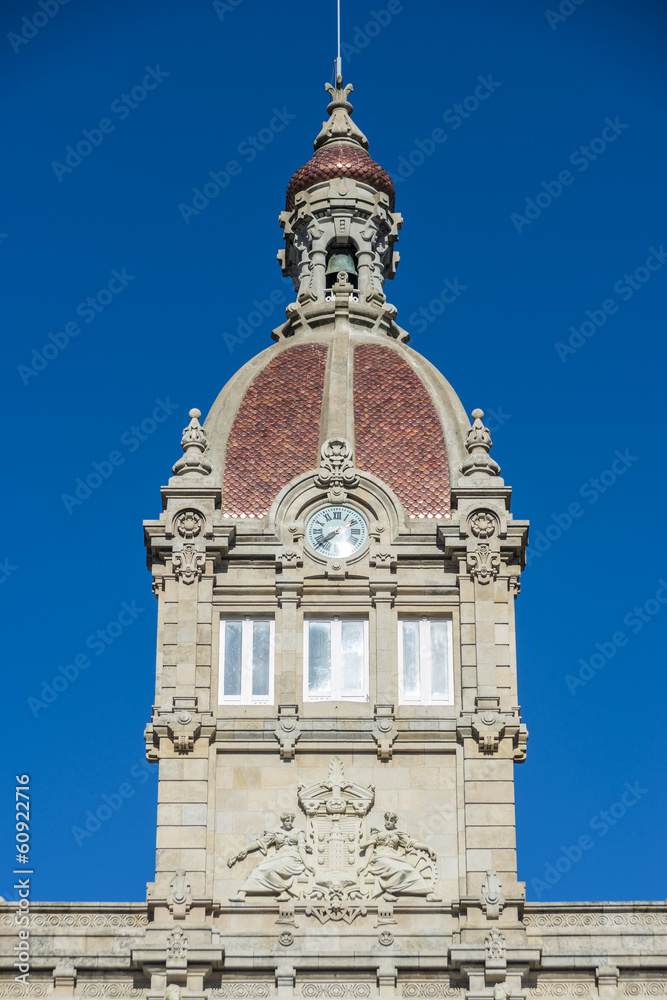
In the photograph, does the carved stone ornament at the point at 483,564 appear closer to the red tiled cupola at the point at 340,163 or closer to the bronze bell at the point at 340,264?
the bronze bell at the point at 340,264

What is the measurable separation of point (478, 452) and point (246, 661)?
8542mm

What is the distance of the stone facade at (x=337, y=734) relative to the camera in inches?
2235

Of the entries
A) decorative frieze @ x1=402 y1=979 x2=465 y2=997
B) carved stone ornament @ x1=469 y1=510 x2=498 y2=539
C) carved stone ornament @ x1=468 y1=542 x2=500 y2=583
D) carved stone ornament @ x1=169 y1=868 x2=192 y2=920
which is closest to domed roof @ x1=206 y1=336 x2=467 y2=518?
carved stone ornament @ x1=469 y1=510 x2=498 y2=539

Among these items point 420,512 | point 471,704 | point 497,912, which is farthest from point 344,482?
point 497,912

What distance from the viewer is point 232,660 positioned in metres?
61.1

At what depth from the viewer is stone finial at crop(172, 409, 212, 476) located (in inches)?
2486

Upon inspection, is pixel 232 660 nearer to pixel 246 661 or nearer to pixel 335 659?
pixel 246 661

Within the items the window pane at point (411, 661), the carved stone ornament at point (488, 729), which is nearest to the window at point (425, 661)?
the window pane at point (411, 661)

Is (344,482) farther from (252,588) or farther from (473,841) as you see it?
(473,841)

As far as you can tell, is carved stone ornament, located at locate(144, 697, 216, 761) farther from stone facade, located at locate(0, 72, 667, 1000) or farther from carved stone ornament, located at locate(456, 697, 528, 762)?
carved stone ornament, located at locate(456, 697, 528, 762)

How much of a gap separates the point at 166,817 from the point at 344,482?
1033 centimetres

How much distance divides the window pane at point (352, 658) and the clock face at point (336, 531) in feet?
6.43

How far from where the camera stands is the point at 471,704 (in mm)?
59938

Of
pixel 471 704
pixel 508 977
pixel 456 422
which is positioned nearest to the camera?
pixel 508 977
